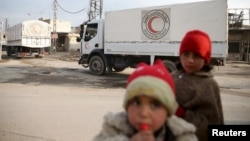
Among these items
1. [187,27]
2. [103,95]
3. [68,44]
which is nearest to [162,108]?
[103,95]

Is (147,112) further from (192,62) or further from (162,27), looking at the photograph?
(162,27)

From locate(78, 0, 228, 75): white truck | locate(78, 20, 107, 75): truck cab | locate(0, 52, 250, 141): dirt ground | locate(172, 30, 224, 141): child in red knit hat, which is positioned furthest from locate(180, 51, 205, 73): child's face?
locate(78, 20, 107, 75): truck cab

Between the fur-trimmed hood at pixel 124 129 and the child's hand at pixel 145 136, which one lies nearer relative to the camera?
the child's hand at pixel 145 136

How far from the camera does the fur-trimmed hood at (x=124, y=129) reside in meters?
1.60

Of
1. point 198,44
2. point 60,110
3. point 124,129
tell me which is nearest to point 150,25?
point 60,110

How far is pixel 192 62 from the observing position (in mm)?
1964

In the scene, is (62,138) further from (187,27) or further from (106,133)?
(187,27)

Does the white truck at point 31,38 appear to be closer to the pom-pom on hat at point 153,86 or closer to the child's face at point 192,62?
the child's face at point 192,62

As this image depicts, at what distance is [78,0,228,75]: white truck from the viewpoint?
1185 cm

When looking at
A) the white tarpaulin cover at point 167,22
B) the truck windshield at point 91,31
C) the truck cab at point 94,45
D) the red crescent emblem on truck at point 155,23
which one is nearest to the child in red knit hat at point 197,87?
the white tarpaulin cover at point 167,22

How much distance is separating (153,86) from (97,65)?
46.1 feet

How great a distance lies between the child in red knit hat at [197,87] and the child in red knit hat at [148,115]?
0.81 feet

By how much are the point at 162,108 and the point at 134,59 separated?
12.8 meters

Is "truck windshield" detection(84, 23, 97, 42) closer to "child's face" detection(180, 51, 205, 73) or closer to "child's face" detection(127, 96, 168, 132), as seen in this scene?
"child's face" detection(180, 51, 205, 73)
